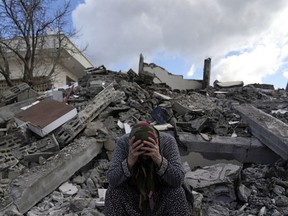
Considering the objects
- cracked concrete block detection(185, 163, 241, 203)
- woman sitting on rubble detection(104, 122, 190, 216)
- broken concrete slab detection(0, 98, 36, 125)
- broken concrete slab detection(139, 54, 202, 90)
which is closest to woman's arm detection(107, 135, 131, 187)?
woman sitting on rubble detection(104, 122, 190, 216)

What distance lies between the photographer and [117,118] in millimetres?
5820

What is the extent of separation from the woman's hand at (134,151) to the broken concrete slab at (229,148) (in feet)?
8.70

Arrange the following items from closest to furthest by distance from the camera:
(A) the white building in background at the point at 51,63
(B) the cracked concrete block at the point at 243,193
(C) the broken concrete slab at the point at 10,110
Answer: (B) the cracked concrete block at the point at 243,193 → (C) the broken concrete slab at the point at 10,110 → (A) the white building in background at the point at 51,63

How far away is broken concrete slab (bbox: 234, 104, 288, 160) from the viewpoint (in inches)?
175

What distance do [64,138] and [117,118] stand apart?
1.18 metres

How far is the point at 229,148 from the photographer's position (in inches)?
194

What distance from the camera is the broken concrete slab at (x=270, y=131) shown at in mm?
4450

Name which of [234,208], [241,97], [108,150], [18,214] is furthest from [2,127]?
[241,97]

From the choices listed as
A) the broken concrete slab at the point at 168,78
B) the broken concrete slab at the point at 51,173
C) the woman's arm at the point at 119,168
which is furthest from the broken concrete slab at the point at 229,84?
the woman's arm at the point at 119,168

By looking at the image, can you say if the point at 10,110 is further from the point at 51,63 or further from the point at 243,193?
the point at 51,63

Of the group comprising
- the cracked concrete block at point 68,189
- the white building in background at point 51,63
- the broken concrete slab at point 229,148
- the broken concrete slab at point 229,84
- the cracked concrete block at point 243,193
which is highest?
the white building in background at point 51,63

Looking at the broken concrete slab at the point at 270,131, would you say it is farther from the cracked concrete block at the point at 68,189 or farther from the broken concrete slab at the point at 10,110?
the broken concrete slab at the point at 10,110

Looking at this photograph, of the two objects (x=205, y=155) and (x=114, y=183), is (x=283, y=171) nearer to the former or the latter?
(x=205, y=155)

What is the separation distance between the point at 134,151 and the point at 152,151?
13cm
